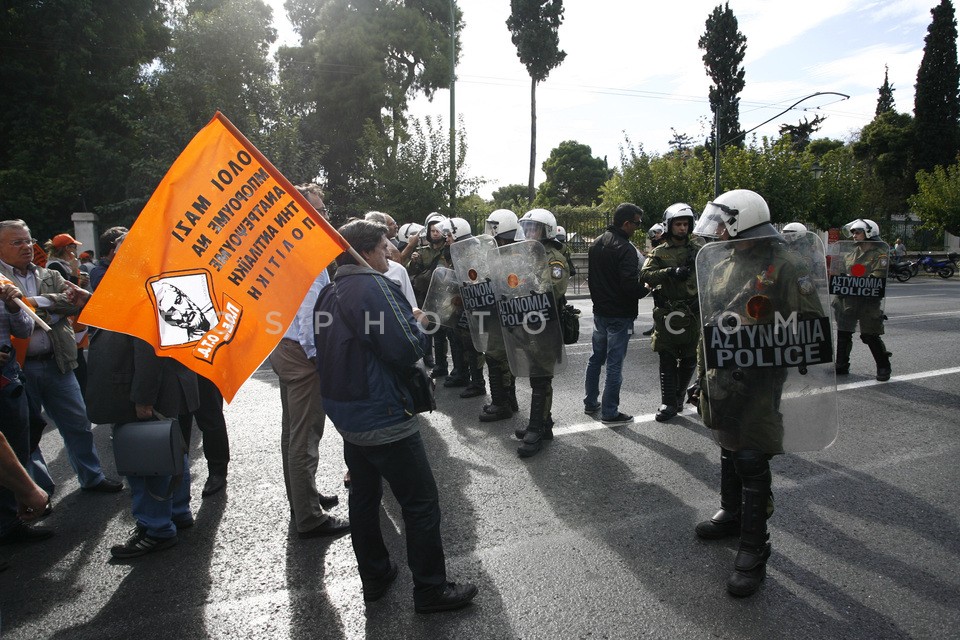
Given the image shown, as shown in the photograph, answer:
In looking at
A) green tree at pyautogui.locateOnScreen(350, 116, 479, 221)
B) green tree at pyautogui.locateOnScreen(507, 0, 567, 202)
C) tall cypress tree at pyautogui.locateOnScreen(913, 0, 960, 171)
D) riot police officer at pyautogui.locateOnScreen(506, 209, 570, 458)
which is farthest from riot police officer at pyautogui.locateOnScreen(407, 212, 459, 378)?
tall cypress tree at pyautogui.locateOnScreen(913, 0, 960, 171)

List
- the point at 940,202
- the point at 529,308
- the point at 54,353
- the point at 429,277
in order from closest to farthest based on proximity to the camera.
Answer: the point at 54,353
the point at 529,308
the point at 429,277
the point at 940,202

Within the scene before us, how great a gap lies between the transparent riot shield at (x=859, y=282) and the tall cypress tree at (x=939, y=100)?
42.1m

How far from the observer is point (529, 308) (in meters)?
5.02

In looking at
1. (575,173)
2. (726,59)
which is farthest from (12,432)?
(575,173)

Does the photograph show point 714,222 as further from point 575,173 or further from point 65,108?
point 575,173

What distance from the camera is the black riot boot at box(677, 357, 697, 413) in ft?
19.2

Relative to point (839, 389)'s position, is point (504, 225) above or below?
above

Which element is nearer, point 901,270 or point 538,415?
point 538,415

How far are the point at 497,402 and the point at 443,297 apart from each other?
119cm

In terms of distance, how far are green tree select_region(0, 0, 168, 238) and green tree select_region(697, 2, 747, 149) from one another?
113 feet

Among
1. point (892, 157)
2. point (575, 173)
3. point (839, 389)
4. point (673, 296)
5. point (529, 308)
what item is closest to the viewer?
point (529, 308)

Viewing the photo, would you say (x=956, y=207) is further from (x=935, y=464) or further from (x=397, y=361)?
(x=397, y=361)

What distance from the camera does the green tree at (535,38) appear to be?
106 ft

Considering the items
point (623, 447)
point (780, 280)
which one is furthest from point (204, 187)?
point (623, 447)
